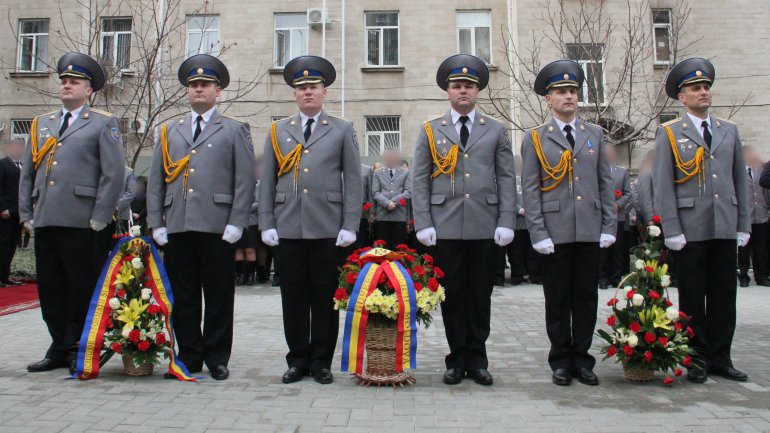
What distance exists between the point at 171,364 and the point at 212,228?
108 centimetres

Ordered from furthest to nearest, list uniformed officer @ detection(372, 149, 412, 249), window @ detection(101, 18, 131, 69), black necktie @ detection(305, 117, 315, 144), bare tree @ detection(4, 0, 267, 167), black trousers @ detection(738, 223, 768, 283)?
bare tree @ detection(4, 0, 267, 167) → window @ detection(101, 18, 131, 69) → uniformed officer @ detection(372, 149, 412, 249) → black trousers @ detection(738, 223, 768, 283) → black necktie @ detection(305, 117, 315, 144)

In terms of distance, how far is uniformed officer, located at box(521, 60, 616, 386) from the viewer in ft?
16.6

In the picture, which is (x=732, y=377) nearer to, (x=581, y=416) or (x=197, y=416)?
(x=581, y=416)

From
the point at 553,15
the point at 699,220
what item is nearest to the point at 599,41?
the point at 553,15

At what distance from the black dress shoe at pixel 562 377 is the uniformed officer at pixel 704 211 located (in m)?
1.07

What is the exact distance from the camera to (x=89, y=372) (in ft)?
16.7

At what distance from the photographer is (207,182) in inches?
207

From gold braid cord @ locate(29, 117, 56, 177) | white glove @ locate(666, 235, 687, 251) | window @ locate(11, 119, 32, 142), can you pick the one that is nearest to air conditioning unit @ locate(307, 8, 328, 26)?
window @ locate(11, 119, 32, 142)

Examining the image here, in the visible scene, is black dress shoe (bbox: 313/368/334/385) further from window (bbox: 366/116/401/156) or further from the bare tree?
window (bbox: 366/116/401/156)

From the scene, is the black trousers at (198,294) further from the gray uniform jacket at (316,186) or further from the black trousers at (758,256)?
the black trousers at (758,256)

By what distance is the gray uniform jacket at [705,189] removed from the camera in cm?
516

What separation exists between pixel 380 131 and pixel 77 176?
1681cm

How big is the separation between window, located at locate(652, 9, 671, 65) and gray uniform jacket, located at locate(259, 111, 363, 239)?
17.8 meters

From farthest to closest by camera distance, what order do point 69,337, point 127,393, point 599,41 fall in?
point 599,41, point 69,337, point 127,393
